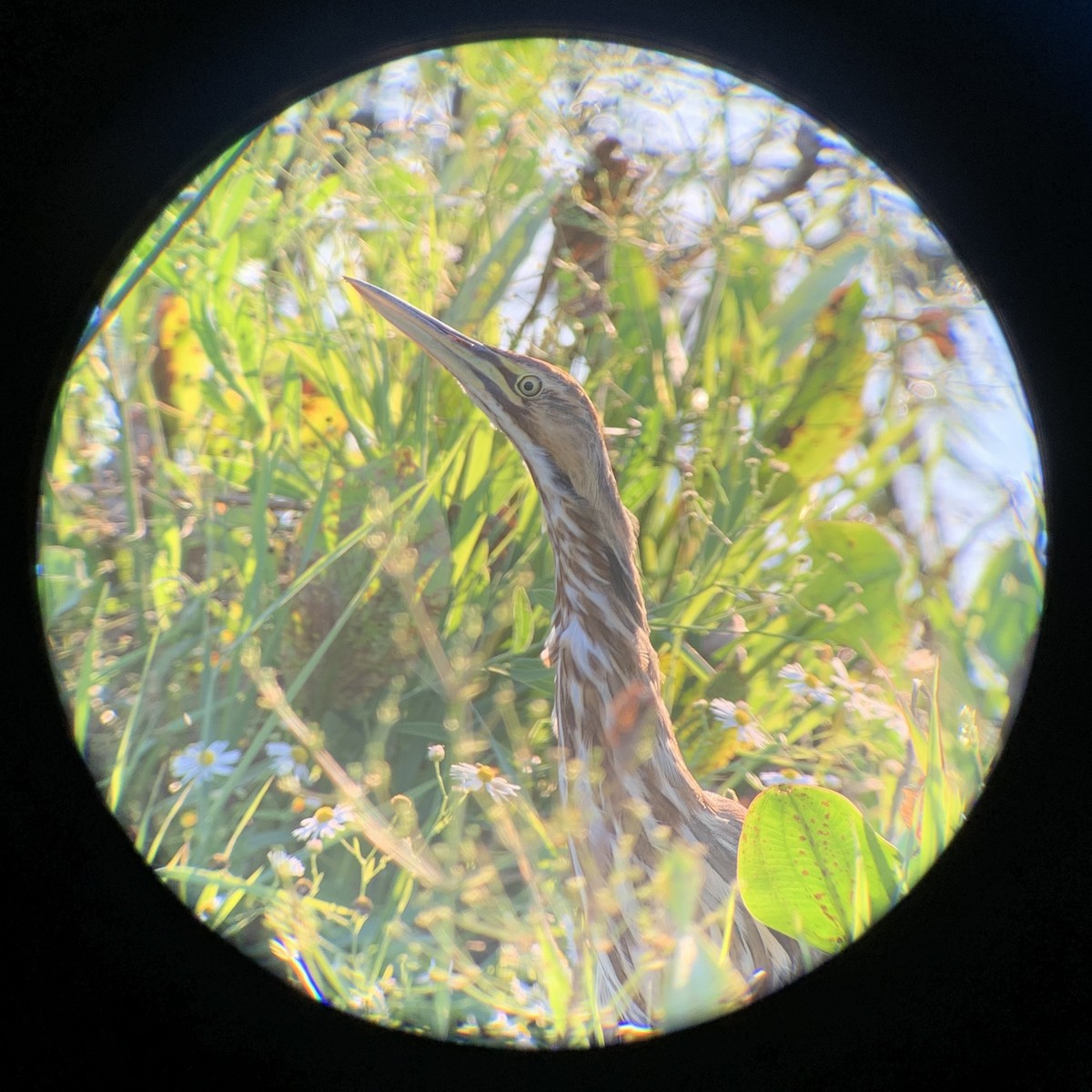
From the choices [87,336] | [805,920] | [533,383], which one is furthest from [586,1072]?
[87,336]

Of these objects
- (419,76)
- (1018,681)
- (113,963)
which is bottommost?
(113,963)

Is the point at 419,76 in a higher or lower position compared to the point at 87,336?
higher

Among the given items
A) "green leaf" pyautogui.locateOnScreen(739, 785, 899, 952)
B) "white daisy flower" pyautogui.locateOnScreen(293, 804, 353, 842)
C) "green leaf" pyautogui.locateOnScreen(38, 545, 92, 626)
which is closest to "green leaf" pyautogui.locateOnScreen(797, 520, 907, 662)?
"green leaf" pyautogui.locateOnScreen(739, 785, 899, 952)

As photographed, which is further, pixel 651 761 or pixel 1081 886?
pixel 1081 886

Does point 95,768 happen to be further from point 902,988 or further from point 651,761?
point 902,988

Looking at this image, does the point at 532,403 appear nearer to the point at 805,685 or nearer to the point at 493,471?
the point at 493,471

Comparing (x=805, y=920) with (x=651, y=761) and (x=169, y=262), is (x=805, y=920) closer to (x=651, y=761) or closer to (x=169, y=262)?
(x=651, y=761)

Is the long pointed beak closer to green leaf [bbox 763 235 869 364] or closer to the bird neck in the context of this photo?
the bird neck

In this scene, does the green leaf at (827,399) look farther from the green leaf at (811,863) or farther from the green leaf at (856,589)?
the green leaf at (811,863)

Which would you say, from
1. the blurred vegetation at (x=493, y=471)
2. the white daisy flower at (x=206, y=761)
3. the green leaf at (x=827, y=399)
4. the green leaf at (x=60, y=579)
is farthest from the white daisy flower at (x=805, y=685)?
the green leaf at (x=60, y=579)
